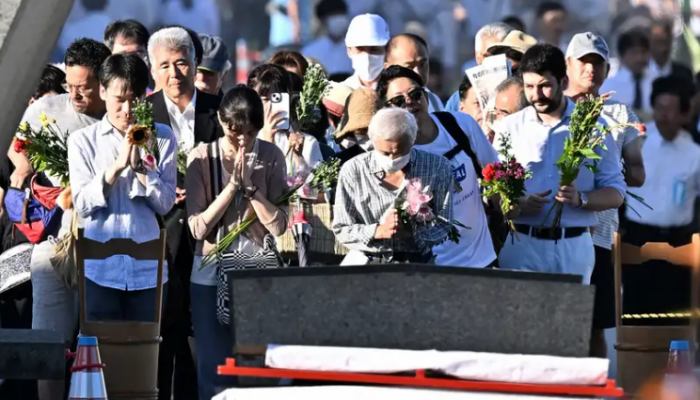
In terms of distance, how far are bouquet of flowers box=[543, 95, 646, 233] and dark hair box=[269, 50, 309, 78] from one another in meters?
2.94

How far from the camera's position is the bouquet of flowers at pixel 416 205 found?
8.82 metres

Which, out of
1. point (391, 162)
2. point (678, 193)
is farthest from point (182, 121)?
point (678, 193)

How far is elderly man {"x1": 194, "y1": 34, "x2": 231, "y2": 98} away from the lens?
11.6 m

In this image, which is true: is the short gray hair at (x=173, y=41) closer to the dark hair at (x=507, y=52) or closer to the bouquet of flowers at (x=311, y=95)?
the bouquet of flowers at (x=311, y=95)

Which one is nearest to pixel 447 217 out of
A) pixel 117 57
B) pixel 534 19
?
pixel 117 57

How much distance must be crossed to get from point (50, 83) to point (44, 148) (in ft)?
5.32

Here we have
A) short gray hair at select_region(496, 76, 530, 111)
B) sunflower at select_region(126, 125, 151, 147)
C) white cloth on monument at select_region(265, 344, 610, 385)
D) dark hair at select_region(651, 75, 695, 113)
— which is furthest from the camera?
dark hair at select_region(651, 75, 695, 113)

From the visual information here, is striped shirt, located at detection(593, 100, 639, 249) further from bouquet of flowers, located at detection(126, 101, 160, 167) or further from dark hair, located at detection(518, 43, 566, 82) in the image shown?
bouquet of flowers, located at detection(126, 101, 160, 167)

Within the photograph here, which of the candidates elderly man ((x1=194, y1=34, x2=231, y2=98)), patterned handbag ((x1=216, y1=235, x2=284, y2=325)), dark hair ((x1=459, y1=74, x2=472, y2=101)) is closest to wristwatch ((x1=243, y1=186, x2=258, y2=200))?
patterned handbag ((x1=216, y1=235, x2=284, y2=325))

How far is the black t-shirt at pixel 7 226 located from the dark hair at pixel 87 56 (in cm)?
86

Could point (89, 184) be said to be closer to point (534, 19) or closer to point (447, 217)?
point (447, 217)

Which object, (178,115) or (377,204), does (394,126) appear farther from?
(178,115)

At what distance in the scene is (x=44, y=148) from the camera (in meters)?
9.97

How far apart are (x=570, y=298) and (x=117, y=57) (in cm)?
462
